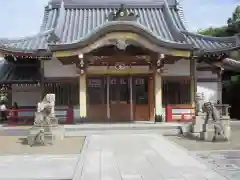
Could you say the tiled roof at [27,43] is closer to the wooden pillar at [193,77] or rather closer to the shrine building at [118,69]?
the shrine building at [118,69]

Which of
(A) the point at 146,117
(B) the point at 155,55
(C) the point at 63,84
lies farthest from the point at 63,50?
(A) the point at 146,117

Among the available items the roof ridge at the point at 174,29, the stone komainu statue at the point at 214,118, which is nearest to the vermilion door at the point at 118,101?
the roof ridge at the point at 174,29

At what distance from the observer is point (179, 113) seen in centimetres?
1872

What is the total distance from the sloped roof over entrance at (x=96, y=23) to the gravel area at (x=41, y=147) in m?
5.61

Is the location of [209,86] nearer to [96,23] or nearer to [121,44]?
[121,44]

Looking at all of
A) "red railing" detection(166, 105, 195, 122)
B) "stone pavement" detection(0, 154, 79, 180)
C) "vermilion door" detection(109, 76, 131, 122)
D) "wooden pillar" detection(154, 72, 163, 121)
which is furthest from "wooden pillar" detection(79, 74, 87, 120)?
"stone pavement" detection(0, 154, 79, 180)

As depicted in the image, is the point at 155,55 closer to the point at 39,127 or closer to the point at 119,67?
the point at 119,67

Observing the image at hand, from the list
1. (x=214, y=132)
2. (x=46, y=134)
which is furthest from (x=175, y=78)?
(x=46, y=134)

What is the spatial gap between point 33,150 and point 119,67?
797cm

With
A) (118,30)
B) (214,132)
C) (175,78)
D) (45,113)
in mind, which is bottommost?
(214,132)

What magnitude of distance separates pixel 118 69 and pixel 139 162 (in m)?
9.89

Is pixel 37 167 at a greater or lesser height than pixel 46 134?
lesser

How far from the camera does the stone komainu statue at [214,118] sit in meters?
13.5

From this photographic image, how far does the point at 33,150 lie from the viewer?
474 inches
